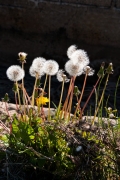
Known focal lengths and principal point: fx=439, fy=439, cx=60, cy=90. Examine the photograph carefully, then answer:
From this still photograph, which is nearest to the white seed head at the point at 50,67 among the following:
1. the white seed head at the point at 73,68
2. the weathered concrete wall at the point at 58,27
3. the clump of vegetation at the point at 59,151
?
the white seed head at the point at 73,68

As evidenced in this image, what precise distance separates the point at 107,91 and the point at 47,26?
1.06 metres

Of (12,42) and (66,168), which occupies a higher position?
(12,42)

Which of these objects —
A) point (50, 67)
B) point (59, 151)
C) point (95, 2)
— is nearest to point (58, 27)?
point (95, 2)

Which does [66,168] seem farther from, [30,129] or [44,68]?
[44,68]

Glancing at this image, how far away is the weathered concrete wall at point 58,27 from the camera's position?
4.98 metres

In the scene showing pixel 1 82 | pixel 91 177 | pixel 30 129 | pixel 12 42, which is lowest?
pixel 91 177

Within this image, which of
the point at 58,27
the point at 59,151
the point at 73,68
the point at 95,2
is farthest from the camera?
the point at 58,27

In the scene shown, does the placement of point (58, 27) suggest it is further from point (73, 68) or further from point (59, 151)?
point (59, 151)

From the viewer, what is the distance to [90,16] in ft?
16.4

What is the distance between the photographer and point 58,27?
202 inches

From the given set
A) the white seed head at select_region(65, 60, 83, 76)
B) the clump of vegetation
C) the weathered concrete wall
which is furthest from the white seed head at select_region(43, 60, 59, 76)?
the weathered concrete wall

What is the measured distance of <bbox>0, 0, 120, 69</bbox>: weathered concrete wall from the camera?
16.4 feet

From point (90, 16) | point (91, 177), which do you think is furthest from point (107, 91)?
point (91, 177)

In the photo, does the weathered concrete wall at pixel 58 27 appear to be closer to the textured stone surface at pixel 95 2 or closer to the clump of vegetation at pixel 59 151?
the textured stone surface at pixel 95 2
